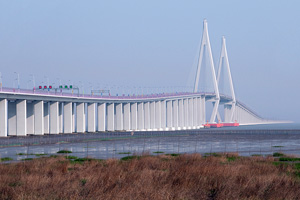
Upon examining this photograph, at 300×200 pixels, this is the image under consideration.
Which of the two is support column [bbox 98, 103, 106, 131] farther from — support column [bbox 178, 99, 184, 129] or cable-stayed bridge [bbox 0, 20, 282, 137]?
support column [bbox 178, 99, 184, 129]

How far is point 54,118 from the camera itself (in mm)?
92500

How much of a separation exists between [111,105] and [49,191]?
10546 centimetres

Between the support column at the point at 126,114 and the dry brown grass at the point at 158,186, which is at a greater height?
the support column at the point at 126,114

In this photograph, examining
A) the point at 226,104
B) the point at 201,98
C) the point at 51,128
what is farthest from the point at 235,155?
the point at 226,104

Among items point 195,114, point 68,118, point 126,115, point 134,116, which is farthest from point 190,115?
point 68,118

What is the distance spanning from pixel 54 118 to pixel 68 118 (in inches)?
270

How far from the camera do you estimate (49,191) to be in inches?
577

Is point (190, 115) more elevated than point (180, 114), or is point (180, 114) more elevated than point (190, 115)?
point (180, 114)

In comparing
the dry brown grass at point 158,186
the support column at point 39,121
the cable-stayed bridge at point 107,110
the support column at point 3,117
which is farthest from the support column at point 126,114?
the dry brown grass at point 158,186

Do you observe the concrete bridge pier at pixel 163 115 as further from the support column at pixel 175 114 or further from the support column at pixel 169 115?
the support column at pixel 175 114

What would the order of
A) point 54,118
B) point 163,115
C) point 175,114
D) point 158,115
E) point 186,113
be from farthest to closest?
1. point 186,113
2. point 175,114
3. point 163,115
4. point 158,115
5. point 54,118

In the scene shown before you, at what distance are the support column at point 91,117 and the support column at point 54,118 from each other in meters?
15.2

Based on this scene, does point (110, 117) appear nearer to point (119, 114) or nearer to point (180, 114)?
point (119, 114)

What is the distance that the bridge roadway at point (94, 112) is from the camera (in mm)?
80000
